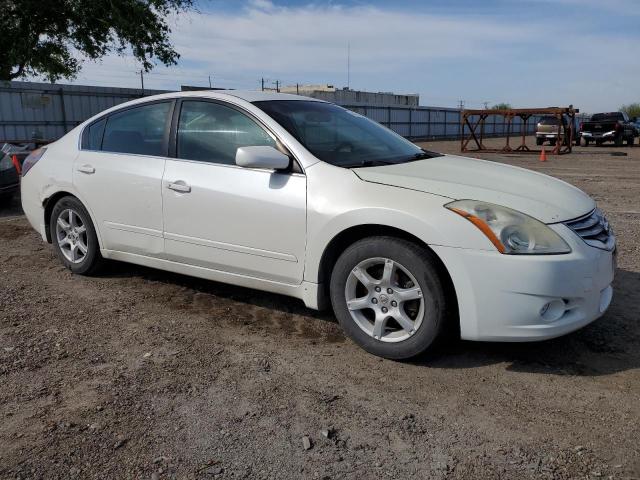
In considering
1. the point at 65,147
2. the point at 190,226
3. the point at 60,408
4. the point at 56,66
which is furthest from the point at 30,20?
the point at 60,408

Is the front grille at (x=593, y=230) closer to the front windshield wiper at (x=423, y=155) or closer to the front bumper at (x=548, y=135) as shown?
the front windshield wiper at (x=423, y=155)

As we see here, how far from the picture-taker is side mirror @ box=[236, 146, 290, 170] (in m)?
3.63

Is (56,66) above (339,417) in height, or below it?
above

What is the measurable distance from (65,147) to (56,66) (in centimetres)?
1843

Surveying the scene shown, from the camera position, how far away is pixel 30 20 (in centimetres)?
1928

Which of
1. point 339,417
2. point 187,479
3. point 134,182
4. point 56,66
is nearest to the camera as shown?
point 187,479

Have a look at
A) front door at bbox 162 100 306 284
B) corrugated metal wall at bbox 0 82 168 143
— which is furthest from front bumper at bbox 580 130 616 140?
front door at bbox 162 100 306 284

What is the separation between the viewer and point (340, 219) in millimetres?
3504

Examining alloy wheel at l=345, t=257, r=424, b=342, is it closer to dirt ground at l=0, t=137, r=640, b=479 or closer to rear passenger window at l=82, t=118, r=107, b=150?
dirt ground at l=0, t=137, r=640, b=479

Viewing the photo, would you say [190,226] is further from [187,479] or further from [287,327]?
[187,479]

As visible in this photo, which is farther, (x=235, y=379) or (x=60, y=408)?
(x=235, y=379)

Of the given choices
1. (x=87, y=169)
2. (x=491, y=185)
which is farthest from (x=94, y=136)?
(x=491, y=185)

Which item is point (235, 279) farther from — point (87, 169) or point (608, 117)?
point (608, 117)

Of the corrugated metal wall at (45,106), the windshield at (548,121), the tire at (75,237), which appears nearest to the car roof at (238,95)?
the tire at (75,237)
